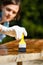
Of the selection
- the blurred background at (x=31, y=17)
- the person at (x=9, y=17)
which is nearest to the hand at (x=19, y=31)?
the person at (x=9, y=17)

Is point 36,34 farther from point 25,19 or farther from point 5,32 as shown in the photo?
point 5,32

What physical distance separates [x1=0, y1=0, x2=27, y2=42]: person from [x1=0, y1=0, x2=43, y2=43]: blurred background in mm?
88

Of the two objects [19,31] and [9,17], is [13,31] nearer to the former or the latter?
[19,31]

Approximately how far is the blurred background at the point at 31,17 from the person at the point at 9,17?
3.5 inches

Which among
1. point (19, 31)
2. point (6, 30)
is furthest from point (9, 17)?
point (19, 31)

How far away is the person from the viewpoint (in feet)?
12.2

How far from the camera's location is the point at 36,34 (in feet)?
13.4

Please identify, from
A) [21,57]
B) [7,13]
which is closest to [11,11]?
[7,13]

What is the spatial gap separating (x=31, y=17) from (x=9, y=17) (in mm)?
333

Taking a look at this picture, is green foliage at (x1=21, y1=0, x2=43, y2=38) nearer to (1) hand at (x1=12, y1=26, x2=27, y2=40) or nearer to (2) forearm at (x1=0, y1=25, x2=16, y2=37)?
(1) hand at (x1=12, y1=26, x2=27, y2=40)

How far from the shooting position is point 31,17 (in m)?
4.01

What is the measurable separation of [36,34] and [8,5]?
600mm

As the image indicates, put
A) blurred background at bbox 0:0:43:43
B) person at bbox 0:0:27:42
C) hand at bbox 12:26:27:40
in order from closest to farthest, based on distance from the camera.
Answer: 1. hand at bbox 12:26:27:40
2. person at bbox 0:0:27:42
3. blurred background at bbox 0:0:43:43

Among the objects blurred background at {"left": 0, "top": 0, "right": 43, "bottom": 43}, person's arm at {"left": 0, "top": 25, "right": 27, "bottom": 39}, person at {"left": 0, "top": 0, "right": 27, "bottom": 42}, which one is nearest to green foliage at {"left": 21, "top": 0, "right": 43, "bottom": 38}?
blurred background at {"left": 0, "top": 0, "right": 43, "bottom": 43}
